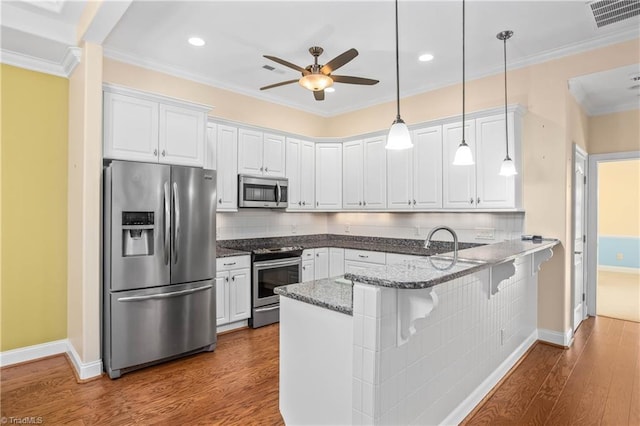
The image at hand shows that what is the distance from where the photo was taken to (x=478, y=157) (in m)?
3.96

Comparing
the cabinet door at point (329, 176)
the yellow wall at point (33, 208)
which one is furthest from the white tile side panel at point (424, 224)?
the yellow wall at point (33, 208)

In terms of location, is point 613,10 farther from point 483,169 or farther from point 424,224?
point 424,224

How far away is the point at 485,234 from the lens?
424 centimetres

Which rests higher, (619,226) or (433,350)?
(619,226)

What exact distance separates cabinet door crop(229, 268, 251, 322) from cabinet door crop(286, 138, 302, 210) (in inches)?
52.8

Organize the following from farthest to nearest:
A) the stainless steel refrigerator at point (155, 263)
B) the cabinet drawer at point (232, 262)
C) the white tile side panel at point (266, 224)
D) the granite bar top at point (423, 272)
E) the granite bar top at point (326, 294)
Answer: the white tile side panel at point (266, 224)
the cabinet drawer at point (232, 262)
the stainless steel refrigerator at point (155, 263)
the granite bar top at point (326, 294)
the granite bar top at point (423, 272)

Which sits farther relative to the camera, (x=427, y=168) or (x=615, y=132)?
(x=615, y=132)

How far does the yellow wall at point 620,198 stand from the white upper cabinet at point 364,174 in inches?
216

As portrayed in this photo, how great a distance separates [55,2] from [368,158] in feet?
12.1

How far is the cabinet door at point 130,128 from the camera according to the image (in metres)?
3.14

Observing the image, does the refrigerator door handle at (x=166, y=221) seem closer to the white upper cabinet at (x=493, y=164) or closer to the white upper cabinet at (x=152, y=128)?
the white upper cabinet at (x=152, y=128)

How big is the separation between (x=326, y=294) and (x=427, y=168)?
114 inches

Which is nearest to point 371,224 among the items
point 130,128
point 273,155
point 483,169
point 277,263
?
point 277,263

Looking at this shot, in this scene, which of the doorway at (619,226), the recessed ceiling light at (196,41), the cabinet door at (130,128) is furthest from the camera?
the doorway at (619,226)
